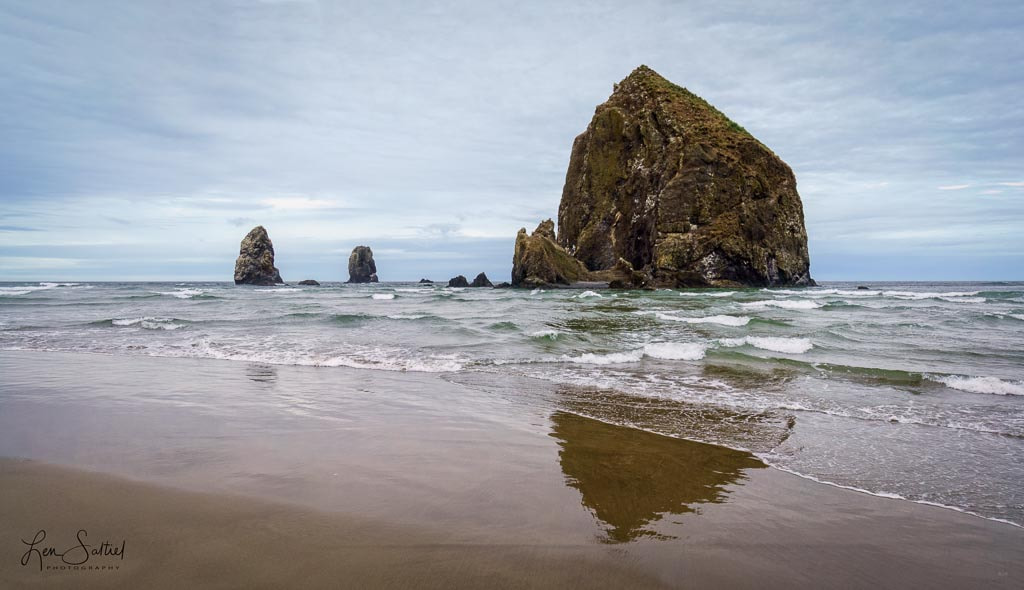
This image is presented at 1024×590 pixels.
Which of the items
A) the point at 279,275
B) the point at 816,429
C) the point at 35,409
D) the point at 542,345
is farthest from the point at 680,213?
the point at 279,275

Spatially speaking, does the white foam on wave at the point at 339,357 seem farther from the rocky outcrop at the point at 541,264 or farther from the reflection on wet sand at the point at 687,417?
the rocky outcrop at the point at 541,264

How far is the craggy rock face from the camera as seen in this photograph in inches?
1944

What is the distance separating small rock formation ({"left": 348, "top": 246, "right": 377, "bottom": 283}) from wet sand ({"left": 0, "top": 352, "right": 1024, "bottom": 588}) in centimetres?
8990

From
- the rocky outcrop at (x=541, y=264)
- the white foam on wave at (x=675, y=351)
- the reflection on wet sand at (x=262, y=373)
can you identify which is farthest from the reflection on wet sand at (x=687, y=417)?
the rocky outcrop at (x=541, y=264)

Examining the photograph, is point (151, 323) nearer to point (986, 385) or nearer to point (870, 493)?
point (870, 493)

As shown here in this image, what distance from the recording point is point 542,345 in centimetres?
1161

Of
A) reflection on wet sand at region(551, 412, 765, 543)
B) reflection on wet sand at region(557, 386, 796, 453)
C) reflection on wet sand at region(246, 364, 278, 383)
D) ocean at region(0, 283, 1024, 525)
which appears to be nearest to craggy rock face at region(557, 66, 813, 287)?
ocean at region(0, 283, 1024, 525)

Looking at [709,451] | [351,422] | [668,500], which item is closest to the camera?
[668,500]

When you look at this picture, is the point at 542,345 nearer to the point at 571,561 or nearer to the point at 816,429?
the point at 816,429

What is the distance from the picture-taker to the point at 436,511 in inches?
114

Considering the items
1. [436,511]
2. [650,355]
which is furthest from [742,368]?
[436,511]

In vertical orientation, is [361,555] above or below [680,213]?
below

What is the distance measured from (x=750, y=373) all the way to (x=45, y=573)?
8.94 metres

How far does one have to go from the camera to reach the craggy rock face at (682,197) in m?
49.4
